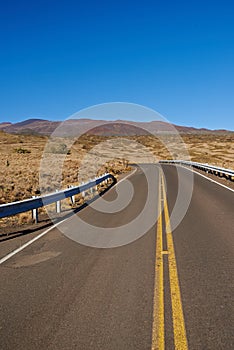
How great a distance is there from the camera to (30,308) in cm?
524

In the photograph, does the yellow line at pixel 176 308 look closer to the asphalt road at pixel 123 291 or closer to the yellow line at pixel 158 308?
the asphalt road at pixel 123 291

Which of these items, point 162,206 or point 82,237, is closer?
point 82,237

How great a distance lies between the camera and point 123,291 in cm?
573

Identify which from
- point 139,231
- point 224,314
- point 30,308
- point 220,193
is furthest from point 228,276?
point 220,193

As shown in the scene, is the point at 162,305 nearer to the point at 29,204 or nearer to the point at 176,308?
the point at 176,308

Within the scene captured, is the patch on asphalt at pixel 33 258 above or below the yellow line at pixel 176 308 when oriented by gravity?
below

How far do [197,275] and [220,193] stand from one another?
13348mm

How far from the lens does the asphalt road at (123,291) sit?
14.1 ft

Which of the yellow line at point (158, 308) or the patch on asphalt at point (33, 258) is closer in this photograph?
the yellow line at point (158, 308)

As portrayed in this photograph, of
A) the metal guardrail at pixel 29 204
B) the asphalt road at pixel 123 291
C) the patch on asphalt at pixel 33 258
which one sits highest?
the metal guardrail at pixel 29 204

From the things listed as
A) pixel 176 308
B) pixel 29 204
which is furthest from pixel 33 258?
pixel 29 204

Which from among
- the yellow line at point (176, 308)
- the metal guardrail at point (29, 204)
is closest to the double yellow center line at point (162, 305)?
the yellow line at point (176, 308)

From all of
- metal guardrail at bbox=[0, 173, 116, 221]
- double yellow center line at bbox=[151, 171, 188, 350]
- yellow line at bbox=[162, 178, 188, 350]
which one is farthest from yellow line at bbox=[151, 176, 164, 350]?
metal guardrail at bbox=[0, 173, 116, 221]

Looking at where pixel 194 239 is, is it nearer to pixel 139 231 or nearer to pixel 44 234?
pixel 139 231
